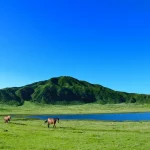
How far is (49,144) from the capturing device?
3073 cm

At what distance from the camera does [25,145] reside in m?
29.8

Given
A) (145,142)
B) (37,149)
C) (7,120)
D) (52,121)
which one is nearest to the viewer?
(37,149)

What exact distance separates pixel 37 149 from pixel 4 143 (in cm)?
448

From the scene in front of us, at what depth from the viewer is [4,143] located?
30203 mm

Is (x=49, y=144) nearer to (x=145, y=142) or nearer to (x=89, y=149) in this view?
(x=89, y=149)

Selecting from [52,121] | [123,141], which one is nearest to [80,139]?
[123,141]

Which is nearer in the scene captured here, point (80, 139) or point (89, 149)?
point (89, 149)

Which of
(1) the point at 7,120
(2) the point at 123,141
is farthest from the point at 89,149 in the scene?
(1) the point at 7,120

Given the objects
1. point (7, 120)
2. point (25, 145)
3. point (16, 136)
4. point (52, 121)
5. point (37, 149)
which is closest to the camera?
point (37, 149)

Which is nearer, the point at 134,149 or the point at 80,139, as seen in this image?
the point at 134,149

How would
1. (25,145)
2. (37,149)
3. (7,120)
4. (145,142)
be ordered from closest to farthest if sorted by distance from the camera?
(37,149) → (25,145) → (145,142) → (7,120)

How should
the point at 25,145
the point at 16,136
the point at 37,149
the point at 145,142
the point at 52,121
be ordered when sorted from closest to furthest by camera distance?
1. the point at 37,149
2. the point at 25,145
3. the point at 145,142
4. the point at 16,136
5. the point at 52,121

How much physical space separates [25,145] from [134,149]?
35.7ft

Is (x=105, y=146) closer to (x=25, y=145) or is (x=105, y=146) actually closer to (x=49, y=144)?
(x=49, y=144)
